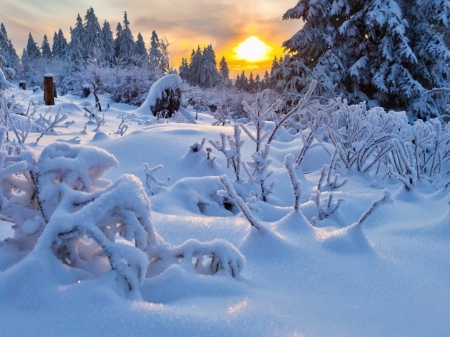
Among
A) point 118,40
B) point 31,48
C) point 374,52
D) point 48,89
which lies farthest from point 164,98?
point 31,48

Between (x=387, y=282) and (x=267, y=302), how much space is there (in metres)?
0.53

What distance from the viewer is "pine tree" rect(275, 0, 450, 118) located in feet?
37.0

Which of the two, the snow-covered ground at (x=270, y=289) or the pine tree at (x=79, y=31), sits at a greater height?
the pine tree at (x=79, y=31)

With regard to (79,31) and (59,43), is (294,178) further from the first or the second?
(59,43)

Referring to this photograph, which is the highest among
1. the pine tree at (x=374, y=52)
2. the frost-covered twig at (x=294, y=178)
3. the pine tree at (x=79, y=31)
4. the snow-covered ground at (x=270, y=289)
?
the pine tree at (x=79, y=31)

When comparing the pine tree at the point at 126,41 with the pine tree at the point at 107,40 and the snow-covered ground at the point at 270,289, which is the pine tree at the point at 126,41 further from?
the snow-covered ground at the point at 270,289

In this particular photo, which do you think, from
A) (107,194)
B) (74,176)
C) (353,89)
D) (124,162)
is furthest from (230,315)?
(353,89)

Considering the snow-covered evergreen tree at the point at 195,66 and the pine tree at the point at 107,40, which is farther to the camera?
the snow-covered evergreen tree at the point at 195,66

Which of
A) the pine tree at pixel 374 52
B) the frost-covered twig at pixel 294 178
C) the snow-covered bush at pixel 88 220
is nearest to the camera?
the snow-covered bush at pixel 88 220

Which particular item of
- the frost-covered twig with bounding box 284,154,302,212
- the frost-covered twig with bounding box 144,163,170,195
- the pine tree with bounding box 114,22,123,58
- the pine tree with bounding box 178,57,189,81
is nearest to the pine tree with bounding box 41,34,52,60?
the pine tree with bounding box 114,22,123,58

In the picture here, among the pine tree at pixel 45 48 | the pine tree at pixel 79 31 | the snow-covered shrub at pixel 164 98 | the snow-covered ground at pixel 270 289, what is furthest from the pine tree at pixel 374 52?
the pine tree at pixel 45 48

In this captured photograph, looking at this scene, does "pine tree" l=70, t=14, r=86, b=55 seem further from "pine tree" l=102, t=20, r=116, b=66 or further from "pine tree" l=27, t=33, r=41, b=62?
"pine tree" l=27, t=33, r=41, b=62

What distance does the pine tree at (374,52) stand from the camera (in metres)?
11.3

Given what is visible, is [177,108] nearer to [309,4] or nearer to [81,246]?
[309,4]
